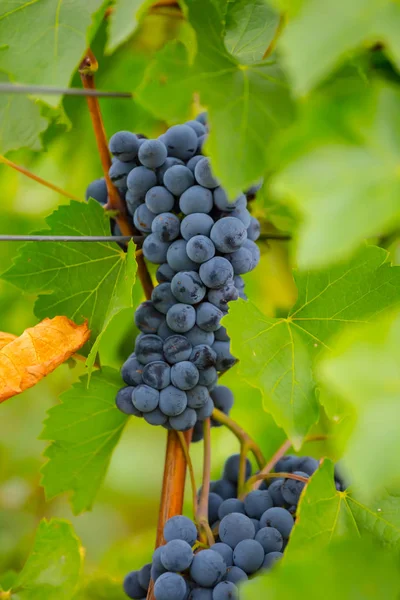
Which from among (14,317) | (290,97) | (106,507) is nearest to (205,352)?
(290,97)

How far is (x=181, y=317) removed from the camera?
0.80m

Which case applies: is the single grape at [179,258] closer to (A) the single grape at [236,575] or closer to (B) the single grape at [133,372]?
(B) the single grape at [133,372]

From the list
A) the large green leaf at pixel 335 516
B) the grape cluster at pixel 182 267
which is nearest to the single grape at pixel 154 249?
the grape cluster at pixel 182 267

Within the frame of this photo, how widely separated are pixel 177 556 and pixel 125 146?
499 mm

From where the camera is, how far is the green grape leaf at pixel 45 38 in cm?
73

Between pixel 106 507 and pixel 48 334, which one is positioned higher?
pixel 48 334

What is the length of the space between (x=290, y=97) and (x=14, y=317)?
105 centimetres

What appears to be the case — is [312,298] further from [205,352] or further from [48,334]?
[48,334]

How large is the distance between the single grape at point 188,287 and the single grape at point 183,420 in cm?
14

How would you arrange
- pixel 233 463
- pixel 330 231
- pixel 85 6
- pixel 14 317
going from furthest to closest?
1. pixel 14 317
2. pixel 233 463
3. pixel 85 6
4. pixel 330 231

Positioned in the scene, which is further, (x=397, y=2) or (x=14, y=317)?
(x=14, y=317)

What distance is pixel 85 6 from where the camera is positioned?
0.75m

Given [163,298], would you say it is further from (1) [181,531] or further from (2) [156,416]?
(1) [181,531]

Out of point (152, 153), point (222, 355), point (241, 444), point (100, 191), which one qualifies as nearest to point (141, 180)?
point (152, 153)
